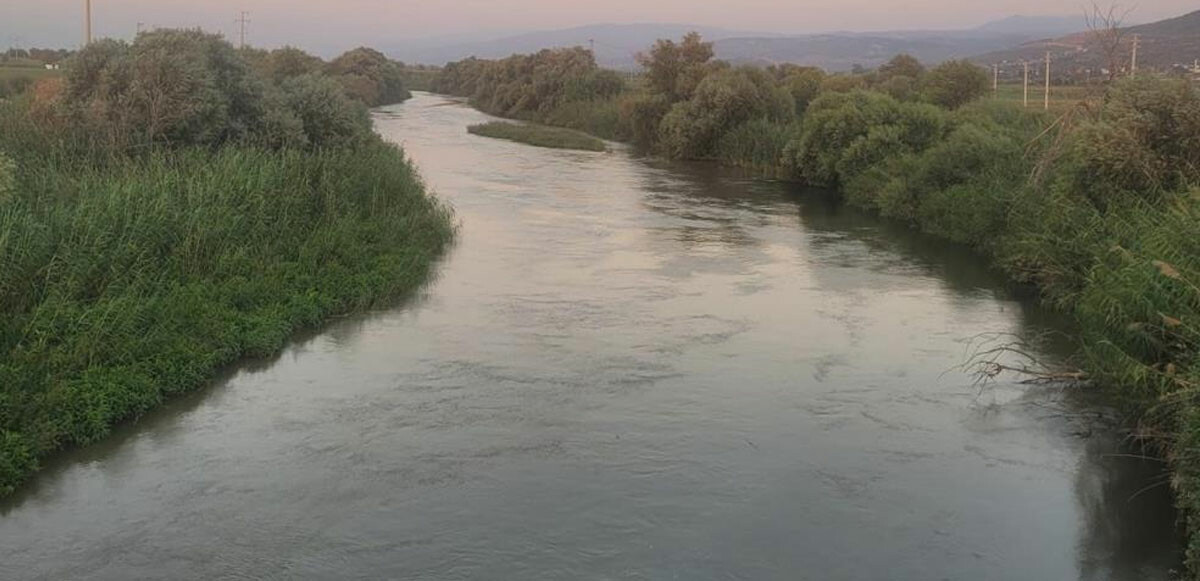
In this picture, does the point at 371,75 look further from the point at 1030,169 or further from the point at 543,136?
the point at 1030,169


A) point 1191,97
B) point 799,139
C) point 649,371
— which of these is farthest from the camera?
point 799,139

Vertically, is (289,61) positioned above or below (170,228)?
above

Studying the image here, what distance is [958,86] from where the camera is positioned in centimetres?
3653

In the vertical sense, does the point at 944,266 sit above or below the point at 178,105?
below

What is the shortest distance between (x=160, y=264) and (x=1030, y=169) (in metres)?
17.1

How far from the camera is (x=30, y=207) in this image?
13.9 metres

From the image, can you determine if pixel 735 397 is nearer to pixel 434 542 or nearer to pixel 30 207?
pixel 434 542

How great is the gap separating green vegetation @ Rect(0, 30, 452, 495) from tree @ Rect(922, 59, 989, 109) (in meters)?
20.2

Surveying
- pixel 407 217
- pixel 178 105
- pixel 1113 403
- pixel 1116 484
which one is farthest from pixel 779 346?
pixel 178 105

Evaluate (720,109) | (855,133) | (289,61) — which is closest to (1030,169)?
(855,133)

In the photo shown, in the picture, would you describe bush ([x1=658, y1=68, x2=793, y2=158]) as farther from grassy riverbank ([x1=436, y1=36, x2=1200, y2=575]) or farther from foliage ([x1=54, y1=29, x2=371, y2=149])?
foliage ([x1=54, y1=29, x2=371, y2=149])

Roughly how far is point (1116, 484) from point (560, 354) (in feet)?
21.7

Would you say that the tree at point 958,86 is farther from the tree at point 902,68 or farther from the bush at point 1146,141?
the bush at point 1146,141

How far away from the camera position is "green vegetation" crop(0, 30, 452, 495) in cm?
1125
